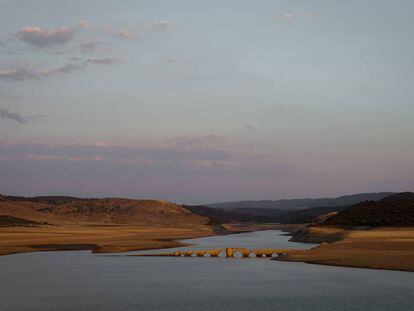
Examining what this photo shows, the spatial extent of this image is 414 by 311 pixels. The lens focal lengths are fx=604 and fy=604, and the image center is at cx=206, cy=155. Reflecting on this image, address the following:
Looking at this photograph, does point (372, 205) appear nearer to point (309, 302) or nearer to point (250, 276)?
point (250, 276)

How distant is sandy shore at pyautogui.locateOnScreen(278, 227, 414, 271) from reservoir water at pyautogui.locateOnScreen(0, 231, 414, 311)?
277cm

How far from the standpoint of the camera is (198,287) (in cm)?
3972

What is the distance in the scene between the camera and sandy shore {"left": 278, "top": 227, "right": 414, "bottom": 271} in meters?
50.7

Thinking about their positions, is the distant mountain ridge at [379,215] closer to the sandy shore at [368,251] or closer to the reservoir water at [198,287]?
the sandy shore at [368,251]

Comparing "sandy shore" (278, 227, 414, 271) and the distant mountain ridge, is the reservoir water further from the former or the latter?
the distant mountain ridge

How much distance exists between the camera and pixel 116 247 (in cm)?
8000

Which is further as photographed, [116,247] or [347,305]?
[116,247]

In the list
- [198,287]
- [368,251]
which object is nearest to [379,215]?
[368,251]

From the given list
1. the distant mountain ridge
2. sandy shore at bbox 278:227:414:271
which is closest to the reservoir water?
Answer: sandy shore at bbox 278:227:414:271

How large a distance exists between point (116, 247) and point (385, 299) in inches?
2030

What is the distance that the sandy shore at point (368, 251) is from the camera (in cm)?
5069

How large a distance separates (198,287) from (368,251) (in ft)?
91.3

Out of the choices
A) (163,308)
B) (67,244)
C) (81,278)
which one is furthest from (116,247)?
(163,308)

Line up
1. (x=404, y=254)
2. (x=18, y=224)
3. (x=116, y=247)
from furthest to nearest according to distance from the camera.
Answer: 1. (x=18, y=224)
2. (x=116, y=247)
3. (x=404, y=254)
